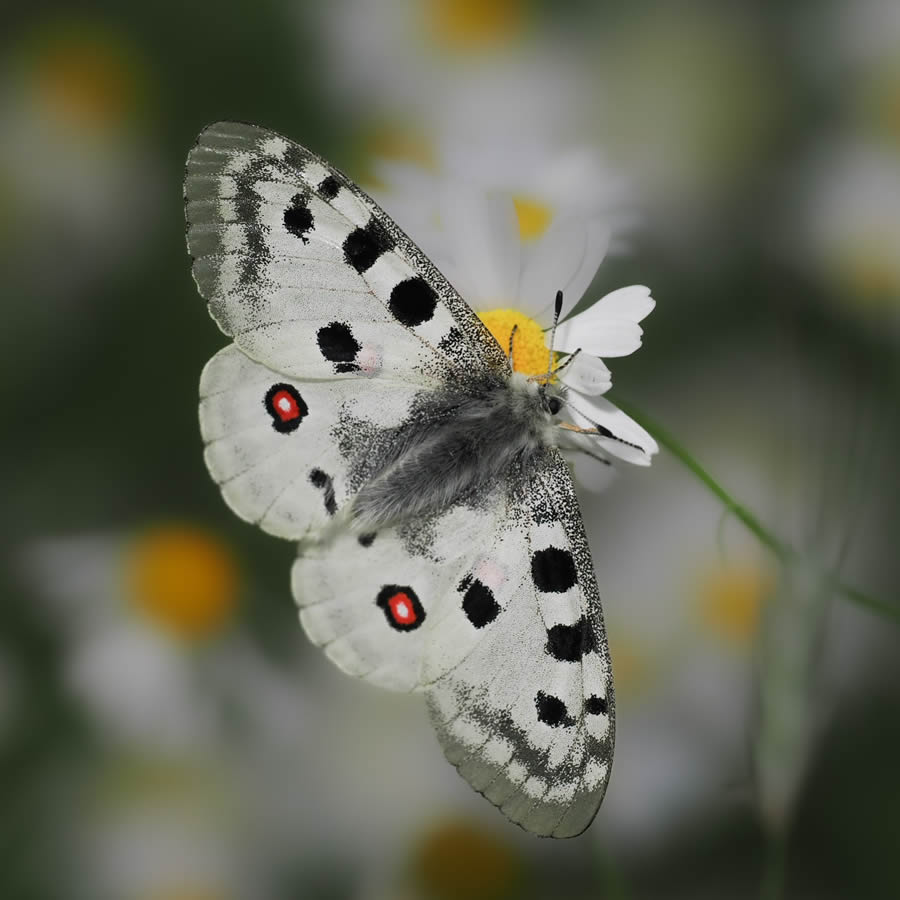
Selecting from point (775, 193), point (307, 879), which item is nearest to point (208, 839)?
point (307, 879)

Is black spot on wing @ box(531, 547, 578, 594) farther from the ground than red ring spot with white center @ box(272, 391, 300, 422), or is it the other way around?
red ring spot with white center @ box(272, 391, 300, 422)

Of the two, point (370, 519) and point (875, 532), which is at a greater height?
point (370, 519)

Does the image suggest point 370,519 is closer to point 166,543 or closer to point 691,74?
point 166,543

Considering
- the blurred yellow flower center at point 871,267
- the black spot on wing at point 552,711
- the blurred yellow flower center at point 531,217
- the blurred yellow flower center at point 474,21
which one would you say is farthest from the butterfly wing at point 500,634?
the blurred yellow flower center at point 474,21

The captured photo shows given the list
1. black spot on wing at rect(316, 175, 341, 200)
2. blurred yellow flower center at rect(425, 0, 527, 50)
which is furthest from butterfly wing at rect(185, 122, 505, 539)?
blurred yellow flower center at rect(425, 0, 527, 50)

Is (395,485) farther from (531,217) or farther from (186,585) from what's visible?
(186,585)

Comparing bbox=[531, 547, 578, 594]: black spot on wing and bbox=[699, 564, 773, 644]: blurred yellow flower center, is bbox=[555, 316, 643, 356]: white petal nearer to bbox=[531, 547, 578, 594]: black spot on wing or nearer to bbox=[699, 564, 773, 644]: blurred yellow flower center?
bbox=[531, 547, 578, 594]: black spot on wing

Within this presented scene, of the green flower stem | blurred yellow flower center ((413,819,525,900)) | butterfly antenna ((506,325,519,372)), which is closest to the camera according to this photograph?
the green flower stem

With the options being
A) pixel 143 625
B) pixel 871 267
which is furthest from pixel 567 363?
pixel 871 267
